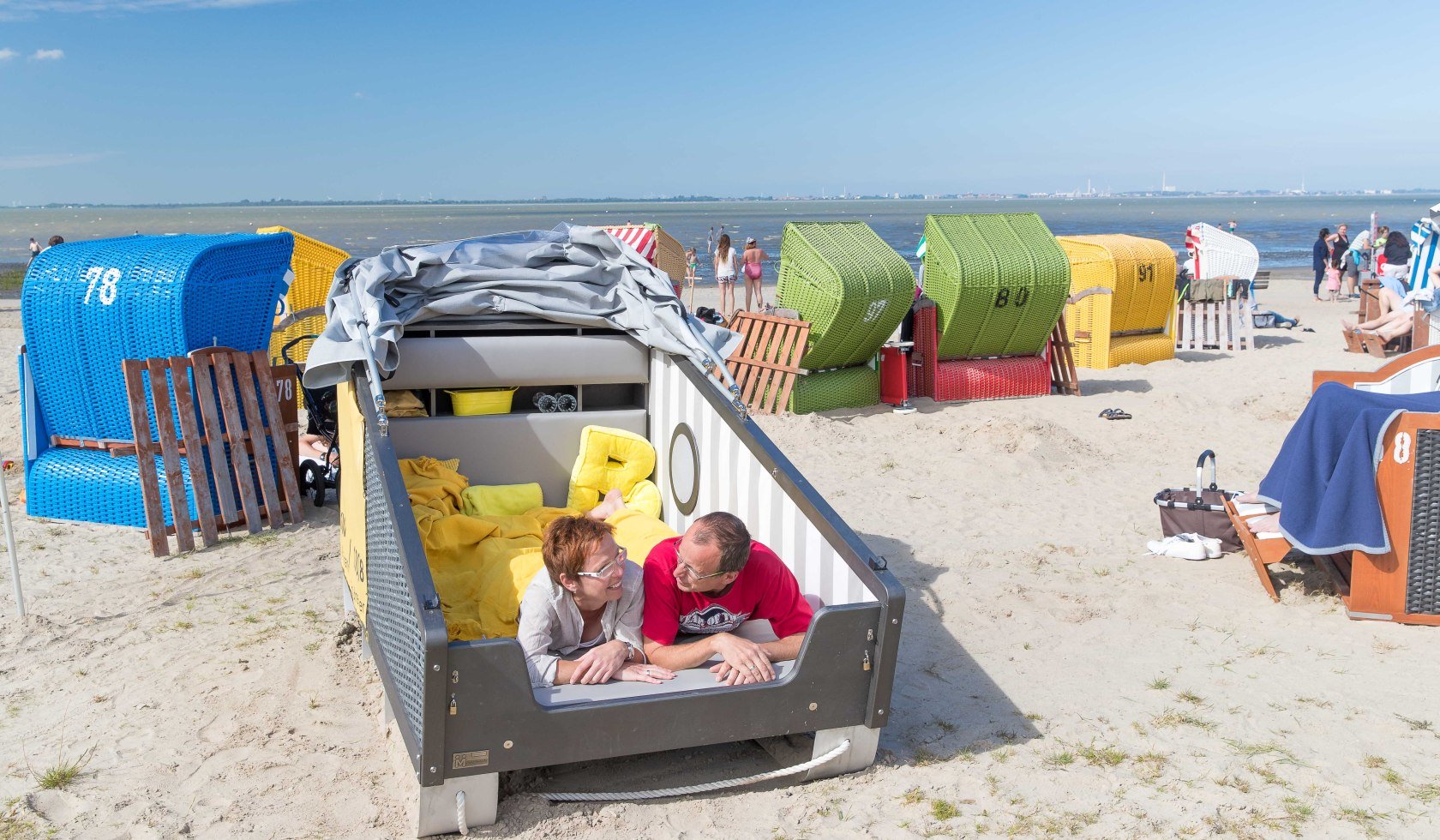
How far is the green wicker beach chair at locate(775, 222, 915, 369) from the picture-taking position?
10586mm

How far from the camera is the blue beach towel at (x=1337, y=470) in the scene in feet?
17.6

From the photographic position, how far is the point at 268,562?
662 cm

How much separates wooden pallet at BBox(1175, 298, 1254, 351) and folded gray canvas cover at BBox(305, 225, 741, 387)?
39.0 ft

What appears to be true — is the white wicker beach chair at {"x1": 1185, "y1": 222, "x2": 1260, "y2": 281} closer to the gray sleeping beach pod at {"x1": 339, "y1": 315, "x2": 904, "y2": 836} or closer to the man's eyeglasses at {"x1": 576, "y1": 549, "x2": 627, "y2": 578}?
the gray sleeping beach pod at {"x1": 339, "y1": 315, "x2": 904, "y2": 836}

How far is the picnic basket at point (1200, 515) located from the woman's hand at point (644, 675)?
13.5ft

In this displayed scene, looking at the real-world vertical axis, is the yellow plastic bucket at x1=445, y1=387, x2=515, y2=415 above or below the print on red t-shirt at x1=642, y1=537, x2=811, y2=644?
above

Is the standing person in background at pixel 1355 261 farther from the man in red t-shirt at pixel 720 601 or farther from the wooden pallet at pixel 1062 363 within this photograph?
the man in red t-shirt at pixel 720 601

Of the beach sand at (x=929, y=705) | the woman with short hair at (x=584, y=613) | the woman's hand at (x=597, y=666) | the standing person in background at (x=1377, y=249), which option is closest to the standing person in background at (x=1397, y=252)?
the standing person in background at (x=1377, y=249)

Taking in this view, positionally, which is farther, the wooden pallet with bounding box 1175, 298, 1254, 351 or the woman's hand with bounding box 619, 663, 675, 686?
the wooden pallet with bounding box 1175, 298, 1254, 351

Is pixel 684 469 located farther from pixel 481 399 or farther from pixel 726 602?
pixel 726 602

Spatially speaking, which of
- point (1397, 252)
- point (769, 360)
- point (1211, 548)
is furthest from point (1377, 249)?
point (1211, 548)

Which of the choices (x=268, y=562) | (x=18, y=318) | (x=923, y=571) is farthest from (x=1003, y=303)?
(x=18, y=318)

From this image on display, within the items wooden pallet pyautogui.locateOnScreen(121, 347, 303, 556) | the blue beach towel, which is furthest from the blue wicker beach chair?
the blue beach towel

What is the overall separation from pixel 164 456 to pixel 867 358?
6799 mm
